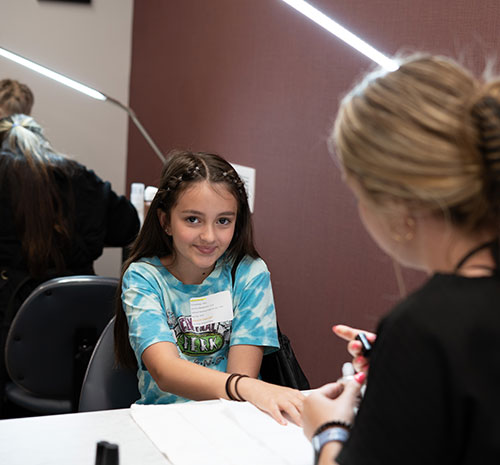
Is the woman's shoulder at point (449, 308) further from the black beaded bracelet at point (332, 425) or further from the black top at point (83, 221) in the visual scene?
the black top at point (83, 221)

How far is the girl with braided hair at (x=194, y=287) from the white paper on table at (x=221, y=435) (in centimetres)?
19

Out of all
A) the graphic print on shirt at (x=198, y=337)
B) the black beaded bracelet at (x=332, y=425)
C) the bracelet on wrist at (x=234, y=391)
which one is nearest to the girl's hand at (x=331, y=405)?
the black beaded bracelet at (x=332, y=425)

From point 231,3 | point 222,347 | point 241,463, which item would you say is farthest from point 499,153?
point 231,3

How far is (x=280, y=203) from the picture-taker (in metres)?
2.41

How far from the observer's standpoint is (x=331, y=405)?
31.9 inches

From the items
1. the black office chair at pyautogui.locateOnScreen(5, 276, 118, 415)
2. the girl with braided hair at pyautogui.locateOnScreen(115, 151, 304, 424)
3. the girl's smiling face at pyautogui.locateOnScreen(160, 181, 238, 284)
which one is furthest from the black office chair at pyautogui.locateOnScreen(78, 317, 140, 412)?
the black office chair at pyautogui.locateOnScreen(5, 276, 118, 415)

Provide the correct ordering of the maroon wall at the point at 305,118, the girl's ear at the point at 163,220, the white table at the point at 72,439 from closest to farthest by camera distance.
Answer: the white table at the point at 72,439 → the girl's ear at the point at 163,220 → the maroon wall at the point at 305,118

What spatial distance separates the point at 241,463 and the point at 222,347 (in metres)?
0.57

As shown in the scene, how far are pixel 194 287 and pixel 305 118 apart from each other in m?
0.94

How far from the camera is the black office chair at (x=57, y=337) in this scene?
1831 millimetres

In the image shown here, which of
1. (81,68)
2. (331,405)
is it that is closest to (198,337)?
(331,405)

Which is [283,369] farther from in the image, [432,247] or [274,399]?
[432,247]

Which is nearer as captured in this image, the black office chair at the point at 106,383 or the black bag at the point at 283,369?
the black office chair at the point at 106,383

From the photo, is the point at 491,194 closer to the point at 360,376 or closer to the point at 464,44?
the point at 360,376
